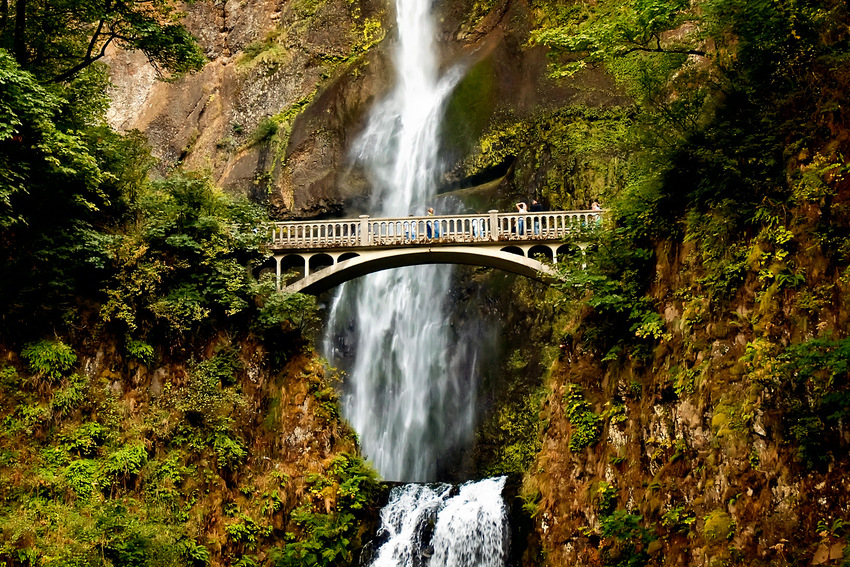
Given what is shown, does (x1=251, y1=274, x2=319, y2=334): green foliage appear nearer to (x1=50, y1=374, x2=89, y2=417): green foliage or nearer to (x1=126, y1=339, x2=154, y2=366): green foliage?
(x1=126, y1=339, x2=154, y2=366): green foliage

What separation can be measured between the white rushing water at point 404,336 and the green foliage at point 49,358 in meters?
11.9

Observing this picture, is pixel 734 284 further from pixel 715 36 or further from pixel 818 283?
pixel 715 36

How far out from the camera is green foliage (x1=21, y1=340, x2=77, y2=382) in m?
15.0

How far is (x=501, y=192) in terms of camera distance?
1057 inches

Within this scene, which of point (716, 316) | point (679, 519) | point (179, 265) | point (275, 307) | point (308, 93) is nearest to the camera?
point (679, 519)

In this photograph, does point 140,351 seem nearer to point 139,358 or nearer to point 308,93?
point 139,358

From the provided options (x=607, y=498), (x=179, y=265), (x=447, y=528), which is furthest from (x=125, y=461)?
(x=607, y=498)

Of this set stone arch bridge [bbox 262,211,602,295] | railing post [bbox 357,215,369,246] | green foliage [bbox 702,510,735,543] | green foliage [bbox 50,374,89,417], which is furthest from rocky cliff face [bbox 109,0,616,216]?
green foliage [bbox 702,510,735,543]

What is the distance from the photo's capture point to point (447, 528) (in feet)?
54.5

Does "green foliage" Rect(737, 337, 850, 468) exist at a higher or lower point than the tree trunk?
lower

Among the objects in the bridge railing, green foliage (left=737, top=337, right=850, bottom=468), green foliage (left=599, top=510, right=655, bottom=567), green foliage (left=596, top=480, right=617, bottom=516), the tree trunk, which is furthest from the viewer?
the bridge railing

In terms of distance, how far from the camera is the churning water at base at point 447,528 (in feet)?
52.8

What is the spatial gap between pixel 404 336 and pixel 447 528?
35.9 ft

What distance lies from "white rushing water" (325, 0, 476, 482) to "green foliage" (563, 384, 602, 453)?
11.2m
